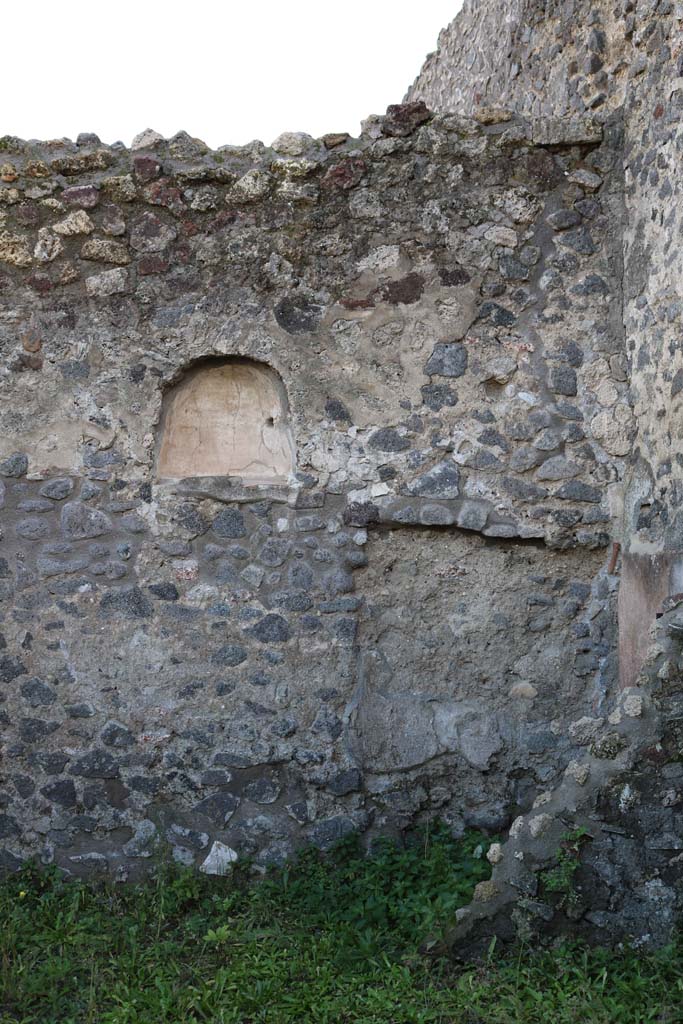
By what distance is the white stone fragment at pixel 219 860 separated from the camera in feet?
14.9

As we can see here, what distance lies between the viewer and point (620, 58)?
4816 millimetres

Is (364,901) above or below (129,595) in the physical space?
below

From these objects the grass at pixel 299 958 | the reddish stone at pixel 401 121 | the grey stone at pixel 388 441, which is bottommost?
the grass at pixel 299 958

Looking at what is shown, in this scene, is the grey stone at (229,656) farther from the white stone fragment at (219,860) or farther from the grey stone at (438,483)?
the grey stone at (438,483)

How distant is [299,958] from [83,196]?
3482 millimetres

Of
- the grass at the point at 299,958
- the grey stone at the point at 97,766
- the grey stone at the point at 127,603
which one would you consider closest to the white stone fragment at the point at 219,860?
the grass at the point at 299,958

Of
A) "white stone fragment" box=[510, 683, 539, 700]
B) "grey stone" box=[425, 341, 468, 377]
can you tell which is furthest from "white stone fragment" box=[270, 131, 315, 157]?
"white stone fragment" box=[510, 683, 539, 700]

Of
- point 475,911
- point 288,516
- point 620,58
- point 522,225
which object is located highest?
point 620,58

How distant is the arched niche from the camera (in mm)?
4848

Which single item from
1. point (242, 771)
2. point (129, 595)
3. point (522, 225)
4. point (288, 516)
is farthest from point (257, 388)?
point (242, 771)

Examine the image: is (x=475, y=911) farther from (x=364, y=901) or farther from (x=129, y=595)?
A: (x=129, y=595)

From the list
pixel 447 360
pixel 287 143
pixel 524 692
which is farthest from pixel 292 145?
pixel 524 692

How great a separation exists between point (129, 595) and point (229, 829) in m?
1.18

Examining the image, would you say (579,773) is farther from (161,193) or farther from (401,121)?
(161,193)
